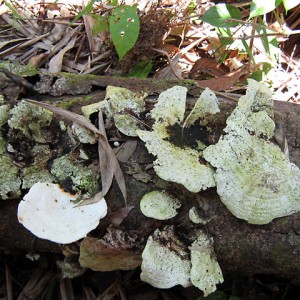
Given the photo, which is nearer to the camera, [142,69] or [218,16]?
[218,16]

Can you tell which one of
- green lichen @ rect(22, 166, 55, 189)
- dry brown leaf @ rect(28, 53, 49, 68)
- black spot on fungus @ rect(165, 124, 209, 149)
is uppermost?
black spot on fungus @ rect(165, 124, 209, 149)

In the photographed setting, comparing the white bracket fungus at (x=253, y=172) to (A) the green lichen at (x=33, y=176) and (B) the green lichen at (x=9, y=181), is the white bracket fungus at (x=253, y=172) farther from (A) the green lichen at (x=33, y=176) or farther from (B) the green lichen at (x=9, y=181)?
(B) the green lichen at (x=9, y=181)

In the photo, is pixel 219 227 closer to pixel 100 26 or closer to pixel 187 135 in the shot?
pixel 187 135

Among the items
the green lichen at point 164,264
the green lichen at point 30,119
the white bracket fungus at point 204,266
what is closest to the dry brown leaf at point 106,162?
the green lichen at point 30,119

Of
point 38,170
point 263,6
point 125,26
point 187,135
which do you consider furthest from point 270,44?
point 38,170

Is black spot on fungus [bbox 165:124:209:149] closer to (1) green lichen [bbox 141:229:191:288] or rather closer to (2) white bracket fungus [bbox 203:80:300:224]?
(2) white bracket fungus [bbox 203:80:300:224]

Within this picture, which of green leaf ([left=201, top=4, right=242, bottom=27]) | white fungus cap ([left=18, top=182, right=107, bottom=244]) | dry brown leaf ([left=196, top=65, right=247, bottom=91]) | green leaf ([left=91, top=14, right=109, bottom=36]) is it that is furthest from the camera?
green leaf ([left=91, top=14, right=109, bottom=36])

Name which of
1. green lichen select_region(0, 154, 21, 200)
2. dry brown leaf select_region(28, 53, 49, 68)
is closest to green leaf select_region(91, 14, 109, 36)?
dry brown leaf select_region(28, 53, 49, 68)
